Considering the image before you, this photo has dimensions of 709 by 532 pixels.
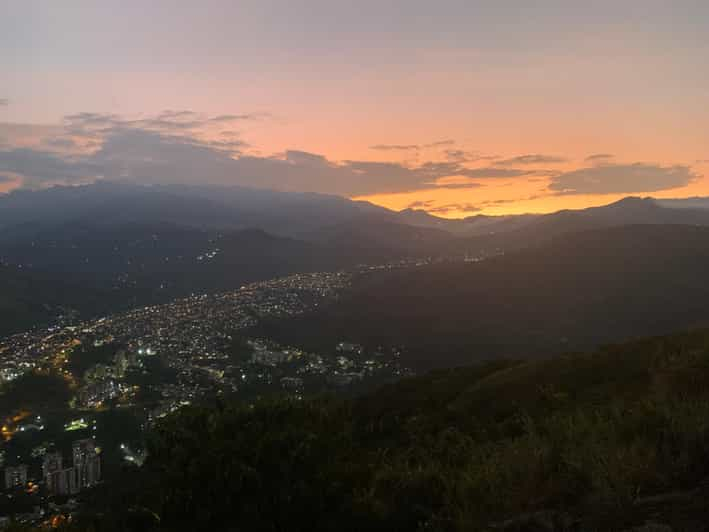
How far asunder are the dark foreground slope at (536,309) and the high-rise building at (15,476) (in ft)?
277

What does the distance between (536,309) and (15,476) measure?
139112 mm

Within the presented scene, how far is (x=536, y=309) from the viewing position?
15012 cm

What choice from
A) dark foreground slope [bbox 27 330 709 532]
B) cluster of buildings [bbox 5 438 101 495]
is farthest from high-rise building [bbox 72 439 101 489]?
dark foreground slope [bbox 27 330 709 532]

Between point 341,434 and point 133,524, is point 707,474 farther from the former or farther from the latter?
point 133,524

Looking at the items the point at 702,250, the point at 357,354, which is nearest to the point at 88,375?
the point at 357,354

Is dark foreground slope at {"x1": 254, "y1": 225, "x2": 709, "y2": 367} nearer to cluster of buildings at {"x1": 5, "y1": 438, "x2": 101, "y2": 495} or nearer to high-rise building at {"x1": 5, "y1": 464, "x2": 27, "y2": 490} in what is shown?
cluster of buildings at {"x1": 5, "y1": 438, "x2": 101, "y2": 495}

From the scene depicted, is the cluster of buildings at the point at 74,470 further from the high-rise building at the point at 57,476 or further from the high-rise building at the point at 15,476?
the high-rise building at the point at 15,476

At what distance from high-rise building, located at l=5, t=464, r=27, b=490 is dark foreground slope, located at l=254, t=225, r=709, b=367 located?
8448 cm

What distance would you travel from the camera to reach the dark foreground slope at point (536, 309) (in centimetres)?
12175

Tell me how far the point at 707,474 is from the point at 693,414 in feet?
3.97

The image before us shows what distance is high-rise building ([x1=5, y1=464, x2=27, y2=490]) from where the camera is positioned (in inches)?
2195

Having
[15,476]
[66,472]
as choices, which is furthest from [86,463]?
[15,476]

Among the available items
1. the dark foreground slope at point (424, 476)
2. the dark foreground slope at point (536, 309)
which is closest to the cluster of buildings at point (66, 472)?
the dark foreground slope at point (424, 476)

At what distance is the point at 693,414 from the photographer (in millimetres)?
6832
